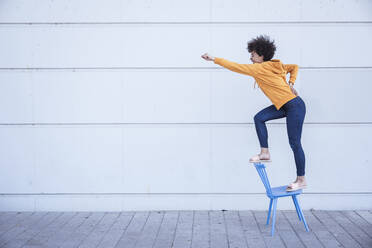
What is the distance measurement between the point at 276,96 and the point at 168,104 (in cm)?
148

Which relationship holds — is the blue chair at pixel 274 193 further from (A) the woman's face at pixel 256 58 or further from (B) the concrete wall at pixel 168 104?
(A) the woman's face at pixel 256 58

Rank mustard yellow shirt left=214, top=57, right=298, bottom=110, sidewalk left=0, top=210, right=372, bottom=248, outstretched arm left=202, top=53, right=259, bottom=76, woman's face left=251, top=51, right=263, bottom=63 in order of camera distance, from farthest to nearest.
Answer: woman's face left=251, top=51, right=263, bottom=63, mustard yellow shirt left=214, top=57, right=298, bottom=110, outstretched arm left=202, top=53, right=259, bottom=76, sidewalk left=0, top=210, right=372, bottom=248

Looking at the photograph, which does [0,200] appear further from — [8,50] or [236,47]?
[236,47]

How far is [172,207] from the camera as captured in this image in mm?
5422

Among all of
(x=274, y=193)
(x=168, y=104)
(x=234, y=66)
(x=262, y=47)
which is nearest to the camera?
(x=234, y=66)

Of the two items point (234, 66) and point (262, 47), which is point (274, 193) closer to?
point (234, 66)

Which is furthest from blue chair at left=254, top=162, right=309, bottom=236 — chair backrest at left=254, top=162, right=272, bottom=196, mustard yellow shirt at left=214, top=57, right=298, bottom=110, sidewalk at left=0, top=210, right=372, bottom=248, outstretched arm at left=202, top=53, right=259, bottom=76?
outstretched arm at left=202, top=53, right=259, bottom=76

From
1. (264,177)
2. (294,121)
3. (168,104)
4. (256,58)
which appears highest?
(256,58)

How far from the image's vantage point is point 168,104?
211 inches

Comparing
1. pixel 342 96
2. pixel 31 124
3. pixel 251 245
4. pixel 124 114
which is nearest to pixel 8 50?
pixel 31 124

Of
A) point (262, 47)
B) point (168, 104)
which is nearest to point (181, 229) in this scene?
point (168, 104)

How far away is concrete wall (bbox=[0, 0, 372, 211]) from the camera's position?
5.28m

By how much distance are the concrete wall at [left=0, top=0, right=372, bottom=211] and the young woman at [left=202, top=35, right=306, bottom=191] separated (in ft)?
2.16

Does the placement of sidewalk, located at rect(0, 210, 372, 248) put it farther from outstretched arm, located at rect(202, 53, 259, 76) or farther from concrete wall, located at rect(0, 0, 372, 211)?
outstretched arm, located at rect(202, 53, 259, 76)
